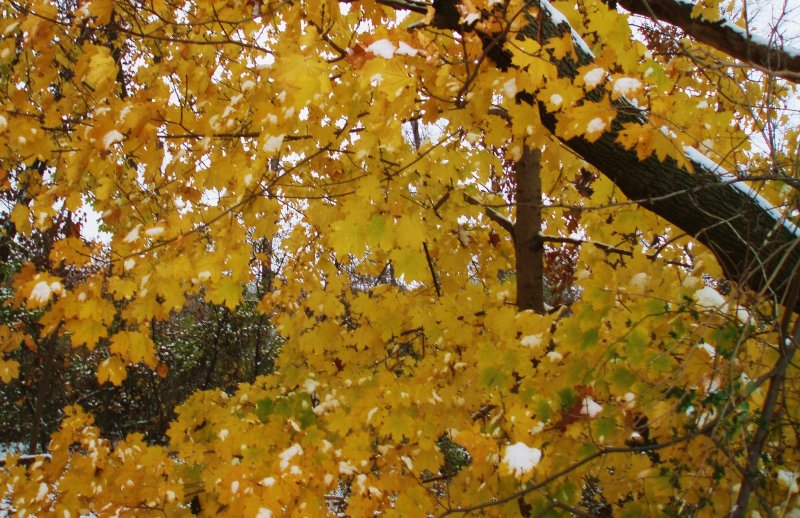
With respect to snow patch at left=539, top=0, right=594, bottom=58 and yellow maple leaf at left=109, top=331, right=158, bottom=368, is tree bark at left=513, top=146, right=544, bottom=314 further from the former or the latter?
yellow maple leaf at left=109, top=331, right=158, bottom=368

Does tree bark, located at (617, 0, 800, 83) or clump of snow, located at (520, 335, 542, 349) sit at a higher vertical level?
tree bark, located at (617, 0, 800, 83)

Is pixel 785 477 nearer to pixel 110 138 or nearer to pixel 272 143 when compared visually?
pixel 272 143

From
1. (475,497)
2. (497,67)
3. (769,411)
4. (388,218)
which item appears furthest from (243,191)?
(769,411)

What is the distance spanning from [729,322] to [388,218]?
1184 millimetres

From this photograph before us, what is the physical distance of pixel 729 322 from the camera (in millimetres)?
1622

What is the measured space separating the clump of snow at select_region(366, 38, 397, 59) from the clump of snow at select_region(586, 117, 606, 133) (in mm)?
684

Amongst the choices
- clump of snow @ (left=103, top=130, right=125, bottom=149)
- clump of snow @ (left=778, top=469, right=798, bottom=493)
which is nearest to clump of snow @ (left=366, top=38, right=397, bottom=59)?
clump of snow @ (left=103, top=130, right=125, bottom=149)

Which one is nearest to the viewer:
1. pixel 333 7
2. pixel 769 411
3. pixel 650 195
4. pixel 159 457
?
pixel 769 411

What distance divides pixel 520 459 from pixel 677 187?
121cm

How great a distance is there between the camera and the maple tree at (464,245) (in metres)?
1.75

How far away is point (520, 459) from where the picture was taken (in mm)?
1827

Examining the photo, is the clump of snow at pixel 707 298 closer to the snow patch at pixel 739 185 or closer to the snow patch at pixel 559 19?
the snow patch at pixel 739 185

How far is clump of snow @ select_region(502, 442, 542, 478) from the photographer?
70.8 inches

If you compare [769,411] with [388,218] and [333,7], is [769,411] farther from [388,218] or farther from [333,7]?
[333,7]
